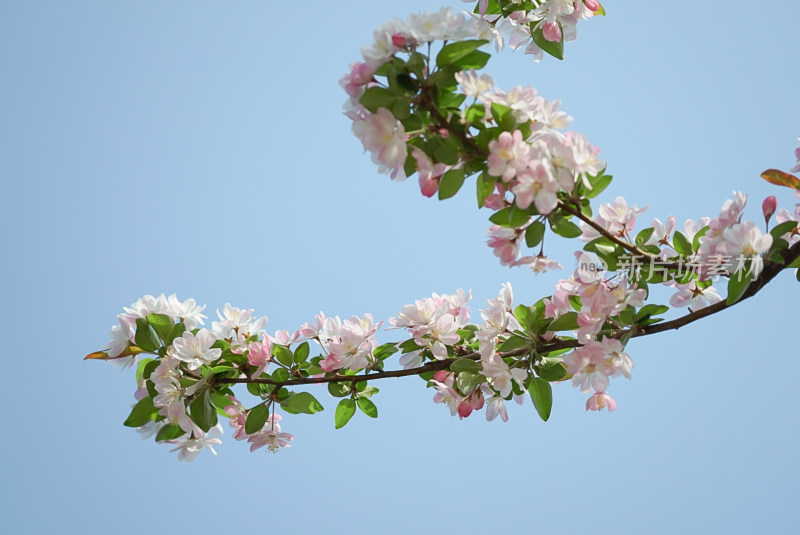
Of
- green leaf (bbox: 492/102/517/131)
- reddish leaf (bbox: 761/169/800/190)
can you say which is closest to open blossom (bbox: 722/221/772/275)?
reddish leaf (bbox: 761/169/800/190)

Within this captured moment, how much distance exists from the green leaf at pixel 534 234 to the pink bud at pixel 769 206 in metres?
0.43

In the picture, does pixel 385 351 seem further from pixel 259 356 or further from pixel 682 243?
pixel 682 243

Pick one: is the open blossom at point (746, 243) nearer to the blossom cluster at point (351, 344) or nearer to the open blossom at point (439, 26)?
the open blossom at point (439, 26)

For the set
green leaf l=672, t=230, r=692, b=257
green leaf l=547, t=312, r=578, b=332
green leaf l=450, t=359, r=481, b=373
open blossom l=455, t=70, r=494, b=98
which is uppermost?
A: open blossom l=455, t=70, r=494, b=98

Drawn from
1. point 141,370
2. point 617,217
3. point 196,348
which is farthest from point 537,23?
point 141,370

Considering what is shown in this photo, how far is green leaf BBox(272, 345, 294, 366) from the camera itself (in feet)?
5.22

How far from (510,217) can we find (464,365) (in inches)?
17.0

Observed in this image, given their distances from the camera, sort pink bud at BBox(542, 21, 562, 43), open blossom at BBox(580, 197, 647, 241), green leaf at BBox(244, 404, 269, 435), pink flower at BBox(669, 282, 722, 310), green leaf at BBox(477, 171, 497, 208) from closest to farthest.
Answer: green leaf at BBox(477, 171, 497, 208), open blossom at BBox(580, 197, 647, 241), pink flower at BBox(669, 282, 722, 310), green leaf at BBox(244, 404, 269, 435), pink bud at BBox(542, 21, 562, 43)

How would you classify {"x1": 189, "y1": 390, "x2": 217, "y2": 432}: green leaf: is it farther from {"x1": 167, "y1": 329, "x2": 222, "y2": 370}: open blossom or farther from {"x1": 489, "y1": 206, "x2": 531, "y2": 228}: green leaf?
{"x1": 489, "y1": 206, "x2": 531, "y2": 228}: green leaf

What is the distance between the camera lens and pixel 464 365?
150cm

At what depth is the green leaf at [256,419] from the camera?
1581 millimetres

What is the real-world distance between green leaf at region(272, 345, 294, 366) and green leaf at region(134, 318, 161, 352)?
27 centimetres

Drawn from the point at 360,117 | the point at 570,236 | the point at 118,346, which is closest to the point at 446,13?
the point at 360,117

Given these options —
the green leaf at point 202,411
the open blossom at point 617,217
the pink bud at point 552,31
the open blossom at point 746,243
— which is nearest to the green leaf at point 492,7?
the pink bud at point 552,31
